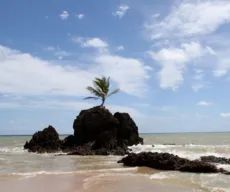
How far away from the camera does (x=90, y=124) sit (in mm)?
42750

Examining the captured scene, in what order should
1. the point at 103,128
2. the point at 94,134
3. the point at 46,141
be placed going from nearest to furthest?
1. the point at 103,128
2. the point at 94,134
3. the point at 46,141

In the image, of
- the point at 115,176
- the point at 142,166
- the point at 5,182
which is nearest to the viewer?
the point at 5,182

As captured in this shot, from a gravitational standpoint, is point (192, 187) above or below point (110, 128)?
below

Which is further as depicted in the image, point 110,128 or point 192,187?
point 110,128

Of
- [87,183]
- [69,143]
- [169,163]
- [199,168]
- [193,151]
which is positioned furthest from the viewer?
[69,143]

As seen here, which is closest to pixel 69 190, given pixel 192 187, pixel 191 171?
pixel 192 187

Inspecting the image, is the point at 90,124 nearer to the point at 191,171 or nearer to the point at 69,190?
the point at 191,171

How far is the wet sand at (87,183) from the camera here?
13.8 metres

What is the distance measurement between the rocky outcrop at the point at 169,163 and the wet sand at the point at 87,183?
2.76 m

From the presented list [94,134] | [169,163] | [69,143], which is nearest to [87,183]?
[169,163]

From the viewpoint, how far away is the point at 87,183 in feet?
49.9

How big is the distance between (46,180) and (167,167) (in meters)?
7.70

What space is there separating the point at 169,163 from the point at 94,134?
2292cm

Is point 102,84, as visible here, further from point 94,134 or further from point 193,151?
point 193,151
